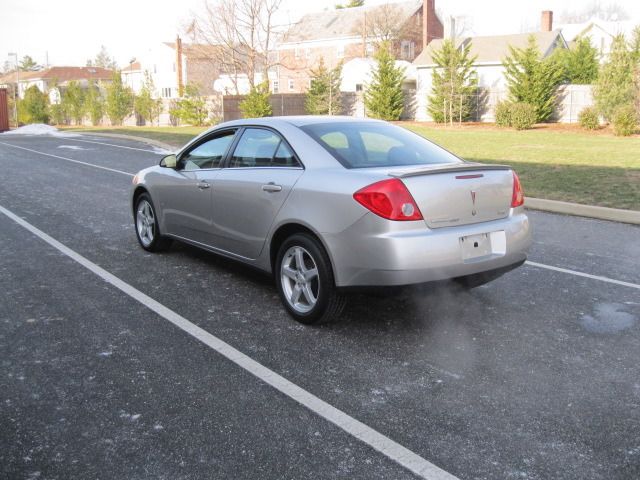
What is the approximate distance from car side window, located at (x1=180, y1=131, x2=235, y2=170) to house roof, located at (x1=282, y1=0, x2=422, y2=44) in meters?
58.5

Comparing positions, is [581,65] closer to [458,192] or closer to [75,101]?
[75,101]

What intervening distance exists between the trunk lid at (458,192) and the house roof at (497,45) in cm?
4330

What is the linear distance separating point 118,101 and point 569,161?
141ft

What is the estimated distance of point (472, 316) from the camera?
5355mm

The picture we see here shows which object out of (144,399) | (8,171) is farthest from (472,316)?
(8,171)

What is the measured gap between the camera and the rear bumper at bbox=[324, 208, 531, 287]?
447 cm

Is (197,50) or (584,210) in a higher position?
(197,50)

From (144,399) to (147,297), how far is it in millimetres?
2128

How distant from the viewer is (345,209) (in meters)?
4.65

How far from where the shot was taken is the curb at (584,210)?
9672mm

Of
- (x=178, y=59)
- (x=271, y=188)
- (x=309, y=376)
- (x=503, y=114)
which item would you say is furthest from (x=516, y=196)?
(x=178, y=59)

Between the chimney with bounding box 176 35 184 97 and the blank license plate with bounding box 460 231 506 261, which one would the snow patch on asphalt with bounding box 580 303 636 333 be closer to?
the blank license plate with bounding box 460 231 506 261

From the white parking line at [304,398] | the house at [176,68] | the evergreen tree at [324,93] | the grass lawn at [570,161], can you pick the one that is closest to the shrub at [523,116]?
the grass lawn at [570,161]

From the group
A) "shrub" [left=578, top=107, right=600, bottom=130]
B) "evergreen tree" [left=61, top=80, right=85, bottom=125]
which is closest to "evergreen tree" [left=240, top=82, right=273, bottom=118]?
"shrub" [left=578, top=107, right=600, bottom=130]
